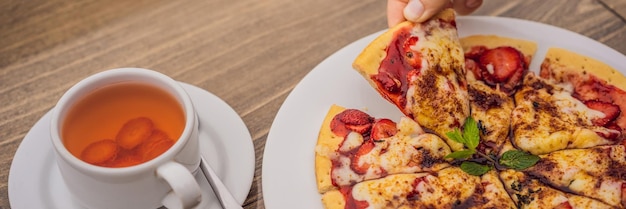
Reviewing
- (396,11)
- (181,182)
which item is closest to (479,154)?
(396,11)

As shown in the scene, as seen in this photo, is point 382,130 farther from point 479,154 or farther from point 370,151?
point 479,154

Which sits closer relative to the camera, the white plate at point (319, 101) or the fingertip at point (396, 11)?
the white plate at point (319, 101)

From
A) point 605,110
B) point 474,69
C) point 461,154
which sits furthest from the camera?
point 474,69

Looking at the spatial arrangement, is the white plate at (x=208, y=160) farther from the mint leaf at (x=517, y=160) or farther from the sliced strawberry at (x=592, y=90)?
the sliced strawberry at (x=592, y=90)

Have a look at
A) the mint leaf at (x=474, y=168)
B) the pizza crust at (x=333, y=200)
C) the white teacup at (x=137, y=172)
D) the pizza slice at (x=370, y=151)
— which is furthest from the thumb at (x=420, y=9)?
the white teacup at (x=137, y=172)

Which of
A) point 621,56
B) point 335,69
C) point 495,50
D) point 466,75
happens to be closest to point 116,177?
point 335,69

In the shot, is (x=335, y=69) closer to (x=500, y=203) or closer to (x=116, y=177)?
(x=500, y=203)
